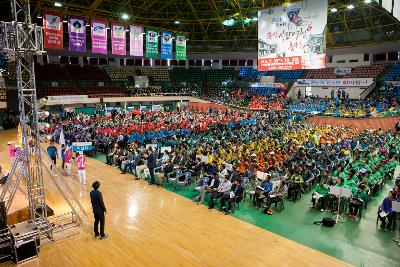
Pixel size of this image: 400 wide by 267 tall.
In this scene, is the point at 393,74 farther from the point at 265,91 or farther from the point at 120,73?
the point at 120,73

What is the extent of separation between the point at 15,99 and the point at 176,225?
27.0 m

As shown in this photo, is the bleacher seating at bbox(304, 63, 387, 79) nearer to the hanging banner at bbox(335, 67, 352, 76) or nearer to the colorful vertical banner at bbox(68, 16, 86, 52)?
the hanging banner at bbox(335, 67, 352, 76)

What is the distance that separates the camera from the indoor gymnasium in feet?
24.4

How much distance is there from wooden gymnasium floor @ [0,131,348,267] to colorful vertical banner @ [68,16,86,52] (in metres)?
13.7

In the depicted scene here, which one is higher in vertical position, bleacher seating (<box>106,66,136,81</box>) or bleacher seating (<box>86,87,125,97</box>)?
bleacher seating (<box>106,66,136,81</box>)

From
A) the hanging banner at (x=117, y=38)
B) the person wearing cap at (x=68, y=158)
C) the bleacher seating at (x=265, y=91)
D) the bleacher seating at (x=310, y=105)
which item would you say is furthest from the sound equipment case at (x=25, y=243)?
the bleacher seating at (x=265, y=91)

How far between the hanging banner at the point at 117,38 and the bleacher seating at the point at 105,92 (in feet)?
35.4

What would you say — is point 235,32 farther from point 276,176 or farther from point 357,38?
point 276,176

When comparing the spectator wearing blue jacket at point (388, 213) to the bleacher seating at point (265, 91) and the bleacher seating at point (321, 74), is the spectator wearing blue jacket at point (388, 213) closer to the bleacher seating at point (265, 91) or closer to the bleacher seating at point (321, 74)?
the bleacher seating at point (321, 74)

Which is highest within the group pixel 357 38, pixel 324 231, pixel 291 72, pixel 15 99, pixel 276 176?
pixel 357 38

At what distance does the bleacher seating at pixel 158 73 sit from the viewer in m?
42.0

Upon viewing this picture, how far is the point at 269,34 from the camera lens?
66.1ft

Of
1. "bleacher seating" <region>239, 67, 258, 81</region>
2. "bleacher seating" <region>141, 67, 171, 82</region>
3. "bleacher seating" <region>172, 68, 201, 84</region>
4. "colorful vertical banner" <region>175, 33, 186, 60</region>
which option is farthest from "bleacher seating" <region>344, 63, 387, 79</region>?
"bleacher seating" <region>141, 67, 171, 82</region>

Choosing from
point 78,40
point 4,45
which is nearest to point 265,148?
point 4,45
